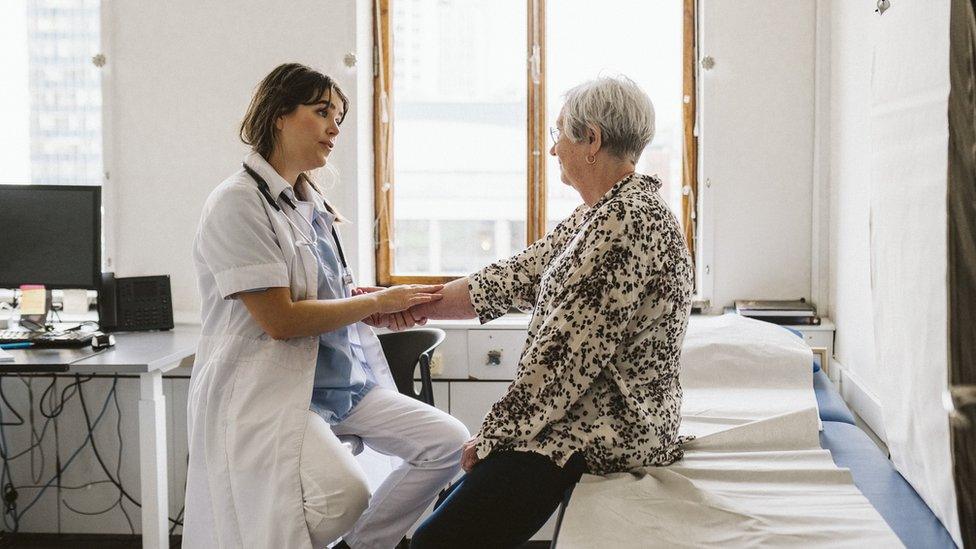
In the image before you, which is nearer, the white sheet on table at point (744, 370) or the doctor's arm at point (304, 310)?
the doctor's arm at point (304, 310)

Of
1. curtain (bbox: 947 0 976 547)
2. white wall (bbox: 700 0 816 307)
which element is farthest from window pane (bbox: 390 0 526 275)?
curtain (bbox: 947 0 976 547)

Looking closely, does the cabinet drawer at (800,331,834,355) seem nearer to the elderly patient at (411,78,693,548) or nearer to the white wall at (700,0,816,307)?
the white wall at (700,0,816,307)

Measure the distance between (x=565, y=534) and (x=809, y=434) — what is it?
0.71 m

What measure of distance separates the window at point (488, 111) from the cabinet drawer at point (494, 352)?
0.49 meters

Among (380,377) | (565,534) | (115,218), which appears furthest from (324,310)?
(115,218)

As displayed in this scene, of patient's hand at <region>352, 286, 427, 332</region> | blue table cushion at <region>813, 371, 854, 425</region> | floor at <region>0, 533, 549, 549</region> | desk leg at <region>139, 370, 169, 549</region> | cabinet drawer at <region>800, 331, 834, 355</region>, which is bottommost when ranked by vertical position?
floor at <region>0, 533, 549, 549</region>

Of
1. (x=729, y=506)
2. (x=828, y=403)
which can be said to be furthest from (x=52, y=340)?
(x=828, y=403)

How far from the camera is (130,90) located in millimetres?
3078

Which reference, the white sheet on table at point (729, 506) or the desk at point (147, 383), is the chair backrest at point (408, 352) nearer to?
the desk at point (147, 383)

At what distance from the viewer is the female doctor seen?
5.65 feet

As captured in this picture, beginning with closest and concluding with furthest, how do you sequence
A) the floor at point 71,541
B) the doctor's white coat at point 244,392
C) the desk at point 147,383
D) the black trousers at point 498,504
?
1. the black trousers at point 498,504
2. the doctor's white coat at point 244,392
3. the desk at point 147,383
4. the floor at point 71,541

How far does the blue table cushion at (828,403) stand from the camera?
2.00m

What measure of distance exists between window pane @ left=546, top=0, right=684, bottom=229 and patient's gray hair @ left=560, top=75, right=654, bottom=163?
5.00ft

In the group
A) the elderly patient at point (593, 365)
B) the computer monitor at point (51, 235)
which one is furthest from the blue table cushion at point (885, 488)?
the computer monitor at point (51, 235)
